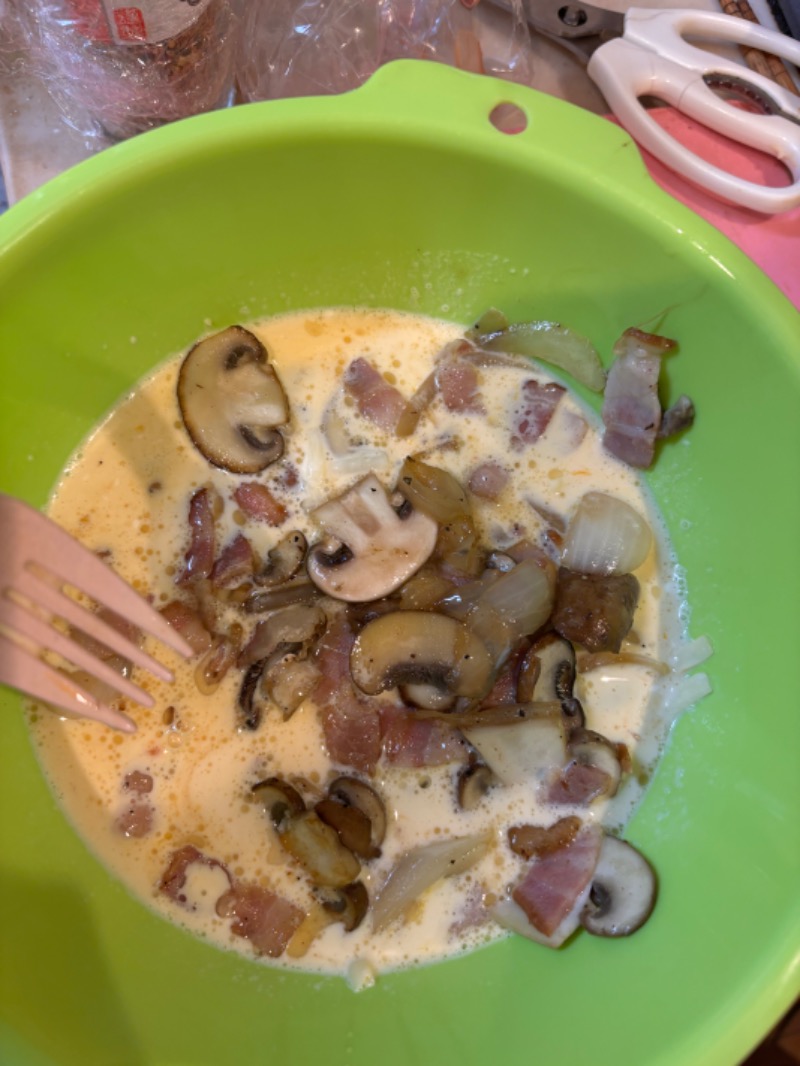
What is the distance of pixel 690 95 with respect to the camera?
1542mm

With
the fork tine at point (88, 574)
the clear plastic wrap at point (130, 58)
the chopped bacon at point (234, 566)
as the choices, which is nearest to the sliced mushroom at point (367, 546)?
the chopped bacon at point (234, 566)

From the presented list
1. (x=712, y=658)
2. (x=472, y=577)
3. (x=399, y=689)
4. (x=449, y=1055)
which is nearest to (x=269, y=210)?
(x=472, y=577)

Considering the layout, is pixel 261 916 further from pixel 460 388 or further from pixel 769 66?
pixel 769 66

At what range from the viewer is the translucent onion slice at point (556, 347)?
5.21ft

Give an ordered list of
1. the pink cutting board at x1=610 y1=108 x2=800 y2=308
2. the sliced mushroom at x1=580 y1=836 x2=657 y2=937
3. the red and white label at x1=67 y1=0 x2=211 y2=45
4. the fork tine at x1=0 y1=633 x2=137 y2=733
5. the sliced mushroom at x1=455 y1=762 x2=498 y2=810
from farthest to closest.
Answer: the pink cutting board at x1=610 y1=108 x2=800 y2=308 → the sliced mushroom at x1=455 y1=762 x2=498 y2=810 → the sliced mushroom at x1=580 y1=836 x2=657 y2=937 → the red and white label at x1=67 y1=0 x2=211 y2=45 → the fork tine at x1=0 y1=633 x2=137 y2=733

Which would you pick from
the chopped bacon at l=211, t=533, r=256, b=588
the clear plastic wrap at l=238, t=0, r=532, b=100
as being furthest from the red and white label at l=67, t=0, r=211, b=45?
the chopped bacon at l=211, t=533, r=256, b=588

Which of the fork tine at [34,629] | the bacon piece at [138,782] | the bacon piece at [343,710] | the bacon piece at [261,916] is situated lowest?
the bacon piece at [261,916]

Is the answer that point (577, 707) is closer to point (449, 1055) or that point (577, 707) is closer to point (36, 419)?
point (449, 1055)

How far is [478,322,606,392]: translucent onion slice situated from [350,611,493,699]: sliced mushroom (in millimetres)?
575

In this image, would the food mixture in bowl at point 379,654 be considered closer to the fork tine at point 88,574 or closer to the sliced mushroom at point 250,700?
the sliced mushroom at point 250,700

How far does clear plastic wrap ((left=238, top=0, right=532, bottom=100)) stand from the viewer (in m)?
1.62

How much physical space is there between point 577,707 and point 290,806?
535 mm

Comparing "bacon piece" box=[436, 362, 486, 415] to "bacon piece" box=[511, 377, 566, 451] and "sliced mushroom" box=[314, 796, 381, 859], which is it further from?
"sliced mushroom" box=[314, 796, 381, 859]

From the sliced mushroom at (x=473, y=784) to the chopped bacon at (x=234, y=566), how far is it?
54 centimetres
